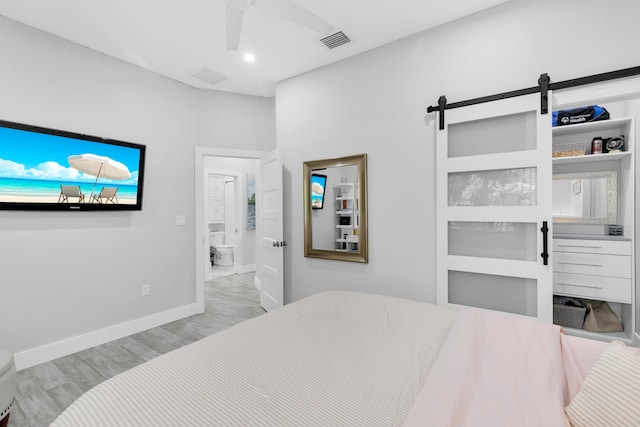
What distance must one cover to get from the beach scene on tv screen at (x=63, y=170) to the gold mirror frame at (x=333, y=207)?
71.5 inches

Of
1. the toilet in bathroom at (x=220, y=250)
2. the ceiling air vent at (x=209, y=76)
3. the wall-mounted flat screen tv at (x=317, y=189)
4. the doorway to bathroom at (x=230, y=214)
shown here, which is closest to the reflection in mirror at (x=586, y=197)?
the wall-mounted flat screen tv at (x=317, y=189)

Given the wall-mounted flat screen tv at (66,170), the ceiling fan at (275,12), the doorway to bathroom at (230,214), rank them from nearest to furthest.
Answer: the ceiling fan at (275,12) → the wall-mounted flat screen tv at (66,170) → the doorway to bathroom at (230,214)

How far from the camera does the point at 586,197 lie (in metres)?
3.24

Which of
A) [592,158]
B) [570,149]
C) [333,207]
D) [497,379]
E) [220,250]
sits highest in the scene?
[570,149]

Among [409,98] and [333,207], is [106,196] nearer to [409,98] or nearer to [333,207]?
[333,207]

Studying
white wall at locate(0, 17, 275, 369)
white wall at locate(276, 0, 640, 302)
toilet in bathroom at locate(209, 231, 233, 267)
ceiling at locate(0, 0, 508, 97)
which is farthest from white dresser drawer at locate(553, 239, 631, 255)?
toilet in bathroom at locate(209, 231, 233, 267)

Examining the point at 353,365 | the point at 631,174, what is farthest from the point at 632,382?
the point at 631,174

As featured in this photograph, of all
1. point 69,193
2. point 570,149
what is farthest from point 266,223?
point 570,149

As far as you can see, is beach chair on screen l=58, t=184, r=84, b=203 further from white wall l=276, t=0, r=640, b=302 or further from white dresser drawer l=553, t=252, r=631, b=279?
white dresser drawer l=553, t=252, r=631, b=279

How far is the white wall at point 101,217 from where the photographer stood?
8.28 ft

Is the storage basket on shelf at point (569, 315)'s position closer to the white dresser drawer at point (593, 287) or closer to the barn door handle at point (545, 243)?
the white dresser drawer at point (593, 287)

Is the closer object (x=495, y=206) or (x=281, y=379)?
(x=281, y=379)

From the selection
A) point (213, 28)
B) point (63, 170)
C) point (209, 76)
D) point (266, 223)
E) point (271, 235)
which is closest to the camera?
point (213, 28)

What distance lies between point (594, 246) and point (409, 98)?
2191 millimetres
